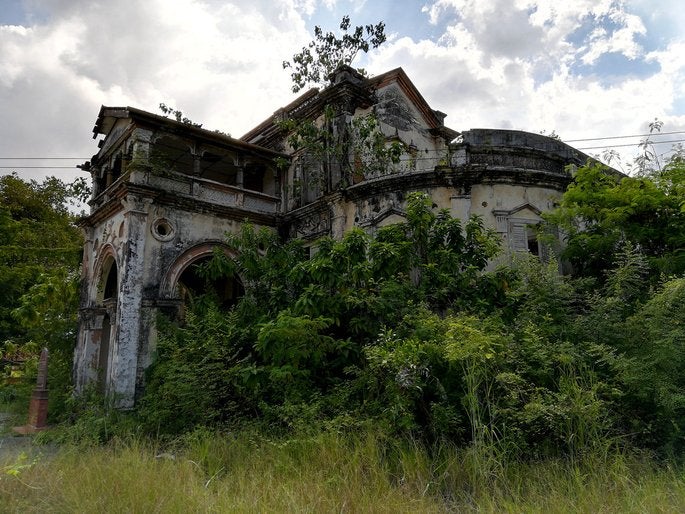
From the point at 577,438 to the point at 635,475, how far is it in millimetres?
612

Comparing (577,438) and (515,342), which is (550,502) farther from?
(515,342)

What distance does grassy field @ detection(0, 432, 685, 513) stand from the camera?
4.20 metres

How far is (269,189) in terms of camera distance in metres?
14.7

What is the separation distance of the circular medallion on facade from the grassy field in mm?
5943

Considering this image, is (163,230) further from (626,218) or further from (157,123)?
(626,218)

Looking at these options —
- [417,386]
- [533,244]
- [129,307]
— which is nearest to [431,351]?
[417,386]

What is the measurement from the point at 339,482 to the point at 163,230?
326 inches


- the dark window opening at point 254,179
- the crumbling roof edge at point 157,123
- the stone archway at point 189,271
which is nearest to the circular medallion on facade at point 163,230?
the stone archway at point 189,271

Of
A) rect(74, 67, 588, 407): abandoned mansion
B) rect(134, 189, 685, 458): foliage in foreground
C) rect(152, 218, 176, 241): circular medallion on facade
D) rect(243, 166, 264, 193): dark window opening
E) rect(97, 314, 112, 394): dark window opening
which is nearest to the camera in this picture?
rect(134, 189, 685, 458): foliage in foreground

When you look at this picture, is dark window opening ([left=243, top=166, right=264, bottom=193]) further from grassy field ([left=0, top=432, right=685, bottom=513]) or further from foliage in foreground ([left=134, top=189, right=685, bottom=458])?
grassy field ([left=0, top=432, right=685, bottom=513])

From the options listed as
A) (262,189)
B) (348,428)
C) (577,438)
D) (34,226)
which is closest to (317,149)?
(262,189)

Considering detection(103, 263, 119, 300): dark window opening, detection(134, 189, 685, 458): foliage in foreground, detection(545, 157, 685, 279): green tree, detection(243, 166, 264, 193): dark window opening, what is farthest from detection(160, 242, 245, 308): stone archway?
detection(545, 157, 685, 279): green tree

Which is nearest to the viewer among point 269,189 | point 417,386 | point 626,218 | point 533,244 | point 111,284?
point 417,386

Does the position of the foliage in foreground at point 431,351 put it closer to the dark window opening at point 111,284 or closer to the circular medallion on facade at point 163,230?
the circular medallion on facade at point 163,230
